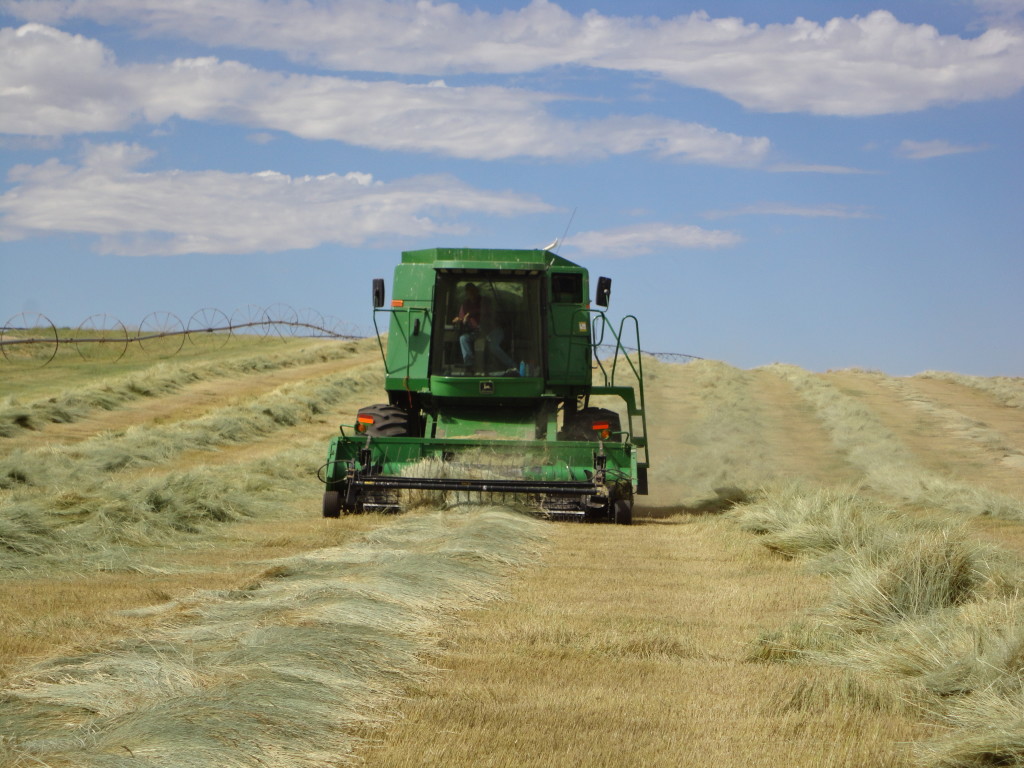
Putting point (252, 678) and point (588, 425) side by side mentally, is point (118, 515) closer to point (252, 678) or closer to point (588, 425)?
point (588, 425)

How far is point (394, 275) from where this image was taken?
1374cm

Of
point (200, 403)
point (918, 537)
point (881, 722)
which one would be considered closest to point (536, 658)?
point (881, 722)

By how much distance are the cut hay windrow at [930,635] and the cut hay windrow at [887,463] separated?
572 cm

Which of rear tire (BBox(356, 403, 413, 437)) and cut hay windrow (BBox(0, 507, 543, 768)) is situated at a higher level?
rear tire (BBox(356, 403, 413, 437))

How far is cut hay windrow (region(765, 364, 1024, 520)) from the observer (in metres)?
14.0

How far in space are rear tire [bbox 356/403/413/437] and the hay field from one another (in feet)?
3.99

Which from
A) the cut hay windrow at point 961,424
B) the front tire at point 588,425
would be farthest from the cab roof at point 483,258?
the cut hay windrow at point 961,424

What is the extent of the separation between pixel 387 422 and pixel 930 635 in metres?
8.46

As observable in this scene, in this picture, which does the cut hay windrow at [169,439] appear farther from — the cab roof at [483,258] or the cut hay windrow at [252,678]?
the cut hay windrow at [252,678]

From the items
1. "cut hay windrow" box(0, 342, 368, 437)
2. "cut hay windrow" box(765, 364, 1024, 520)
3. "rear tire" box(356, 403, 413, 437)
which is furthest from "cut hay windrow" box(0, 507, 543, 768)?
"cut hay windrow" box(0, 342, 368, 437)

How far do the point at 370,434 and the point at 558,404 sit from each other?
287cm

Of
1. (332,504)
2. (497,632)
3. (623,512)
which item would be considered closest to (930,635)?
(497,632)

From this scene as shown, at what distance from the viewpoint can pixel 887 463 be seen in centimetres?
2039

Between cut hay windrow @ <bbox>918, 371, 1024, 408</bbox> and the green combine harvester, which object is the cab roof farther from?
cut hay windrow @ <bbox>918, 371, 1024, 408</bbox>
